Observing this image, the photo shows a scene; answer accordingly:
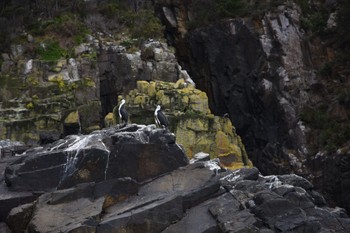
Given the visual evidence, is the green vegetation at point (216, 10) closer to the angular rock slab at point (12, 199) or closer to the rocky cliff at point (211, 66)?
the rocky cliff at point (211, 66)

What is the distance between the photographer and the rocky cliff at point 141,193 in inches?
712

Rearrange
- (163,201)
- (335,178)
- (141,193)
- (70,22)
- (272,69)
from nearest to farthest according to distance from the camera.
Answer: (163,201) < (141,193) < (335,178) < (70,22) < (272,69)

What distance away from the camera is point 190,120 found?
32031 millimetres

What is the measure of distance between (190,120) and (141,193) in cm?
1281

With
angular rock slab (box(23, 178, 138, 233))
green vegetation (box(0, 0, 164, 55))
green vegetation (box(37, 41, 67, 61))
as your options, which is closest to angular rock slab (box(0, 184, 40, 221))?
angular rock slab (box(23, 178, 138, 233))

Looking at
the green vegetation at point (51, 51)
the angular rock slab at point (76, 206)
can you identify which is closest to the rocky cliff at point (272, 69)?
the green vegetation at point (51, 51)

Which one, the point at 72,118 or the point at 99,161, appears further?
the point at 72,118

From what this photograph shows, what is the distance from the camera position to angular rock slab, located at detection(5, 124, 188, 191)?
1979 cm

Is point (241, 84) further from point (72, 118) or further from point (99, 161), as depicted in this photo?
point (99, 161)

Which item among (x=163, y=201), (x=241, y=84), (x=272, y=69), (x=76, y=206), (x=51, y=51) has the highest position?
(x=51, y=51)

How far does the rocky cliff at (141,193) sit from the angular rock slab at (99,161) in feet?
0.11

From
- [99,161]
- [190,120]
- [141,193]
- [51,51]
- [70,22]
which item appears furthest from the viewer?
[70,22]

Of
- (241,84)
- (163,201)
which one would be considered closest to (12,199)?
(163,201)

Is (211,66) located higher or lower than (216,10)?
lower
